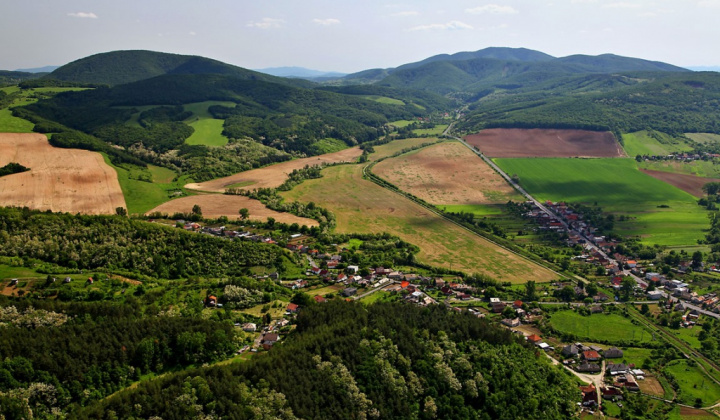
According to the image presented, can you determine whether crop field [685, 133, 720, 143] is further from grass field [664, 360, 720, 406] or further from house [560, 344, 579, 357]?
house [560, 344, 579, 357]

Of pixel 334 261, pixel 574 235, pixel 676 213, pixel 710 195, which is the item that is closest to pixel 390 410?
pixel 334 261

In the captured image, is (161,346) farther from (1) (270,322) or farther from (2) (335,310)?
(2) (335,310)

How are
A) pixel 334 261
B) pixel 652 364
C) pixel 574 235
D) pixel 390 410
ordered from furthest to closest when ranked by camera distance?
pixel 574 235
pixel 334 261
pixel 652 364
pixel 390 410

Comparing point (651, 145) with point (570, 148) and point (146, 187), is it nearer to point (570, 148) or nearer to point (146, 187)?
point (570, 148)

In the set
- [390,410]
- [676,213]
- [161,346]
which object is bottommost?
[390,410]

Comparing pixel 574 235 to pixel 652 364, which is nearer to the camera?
pixel 652 364

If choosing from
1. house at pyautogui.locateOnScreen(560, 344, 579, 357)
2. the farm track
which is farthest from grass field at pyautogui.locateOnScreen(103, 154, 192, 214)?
house at pyautogui.locateOnScreen(560, 344, 579, 357)

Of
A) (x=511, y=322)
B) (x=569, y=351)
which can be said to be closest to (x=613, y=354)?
(x=569, y=351)

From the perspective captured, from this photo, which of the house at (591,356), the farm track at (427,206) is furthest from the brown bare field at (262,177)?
the house at (591,356)
